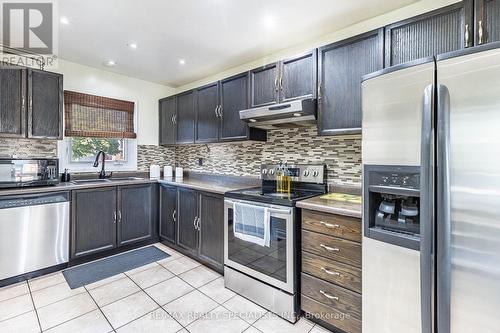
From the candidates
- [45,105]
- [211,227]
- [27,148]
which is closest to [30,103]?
[45,105]

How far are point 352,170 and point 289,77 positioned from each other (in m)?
1.03

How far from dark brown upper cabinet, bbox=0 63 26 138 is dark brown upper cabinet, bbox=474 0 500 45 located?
380cm

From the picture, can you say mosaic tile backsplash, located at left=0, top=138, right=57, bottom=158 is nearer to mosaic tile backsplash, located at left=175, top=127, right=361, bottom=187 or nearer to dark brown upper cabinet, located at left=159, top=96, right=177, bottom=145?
dark brown upper cabinet, located at left=159, top=96, right=177, bottom=145

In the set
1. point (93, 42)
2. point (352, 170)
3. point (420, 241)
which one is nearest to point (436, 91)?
point (420, 241)

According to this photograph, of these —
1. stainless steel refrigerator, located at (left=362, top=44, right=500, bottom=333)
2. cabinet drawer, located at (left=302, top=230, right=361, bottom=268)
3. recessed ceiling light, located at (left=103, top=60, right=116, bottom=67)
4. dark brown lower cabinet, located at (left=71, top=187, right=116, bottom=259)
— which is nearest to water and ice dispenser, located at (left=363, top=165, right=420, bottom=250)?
stainless steel refrigerator, located at (left=362, top=44, right=500, bottom=333)

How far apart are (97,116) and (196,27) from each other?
2.01 meters

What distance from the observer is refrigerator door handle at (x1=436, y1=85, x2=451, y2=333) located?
105cm

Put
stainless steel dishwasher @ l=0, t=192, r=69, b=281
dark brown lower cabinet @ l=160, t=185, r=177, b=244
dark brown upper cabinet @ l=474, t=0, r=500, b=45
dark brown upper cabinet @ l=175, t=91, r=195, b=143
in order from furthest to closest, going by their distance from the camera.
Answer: dark brown upper cabinet @ l=175, t=91, r=195, b=143 → dark brown lower cabinet @ l=160, t=185, r=177, b=244 → stainless steel dishwasher @ l=0, t=192, r=69, b=281 → dark brown upper cabinet @ l=474, t=0, r=500, b=45

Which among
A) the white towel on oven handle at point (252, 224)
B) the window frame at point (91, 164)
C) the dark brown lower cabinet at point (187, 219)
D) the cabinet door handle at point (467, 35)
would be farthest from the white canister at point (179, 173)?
the cabinet door handle at point (467, 35)

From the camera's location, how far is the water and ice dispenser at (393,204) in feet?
3.99

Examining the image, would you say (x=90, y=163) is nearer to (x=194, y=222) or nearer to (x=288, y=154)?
(x=194, y=222)

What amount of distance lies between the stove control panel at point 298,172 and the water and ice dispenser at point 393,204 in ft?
3.22

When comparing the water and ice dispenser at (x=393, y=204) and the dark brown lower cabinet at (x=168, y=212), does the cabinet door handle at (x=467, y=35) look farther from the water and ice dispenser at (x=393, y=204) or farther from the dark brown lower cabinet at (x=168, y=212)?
the dark brown lower cabinet at (x=168, y=212)

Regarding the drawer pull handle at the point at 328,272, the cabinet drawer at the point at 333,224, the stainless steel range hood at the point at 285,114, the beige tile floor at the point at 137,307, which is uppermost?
the stainless steel range hood at the point at 285,114
